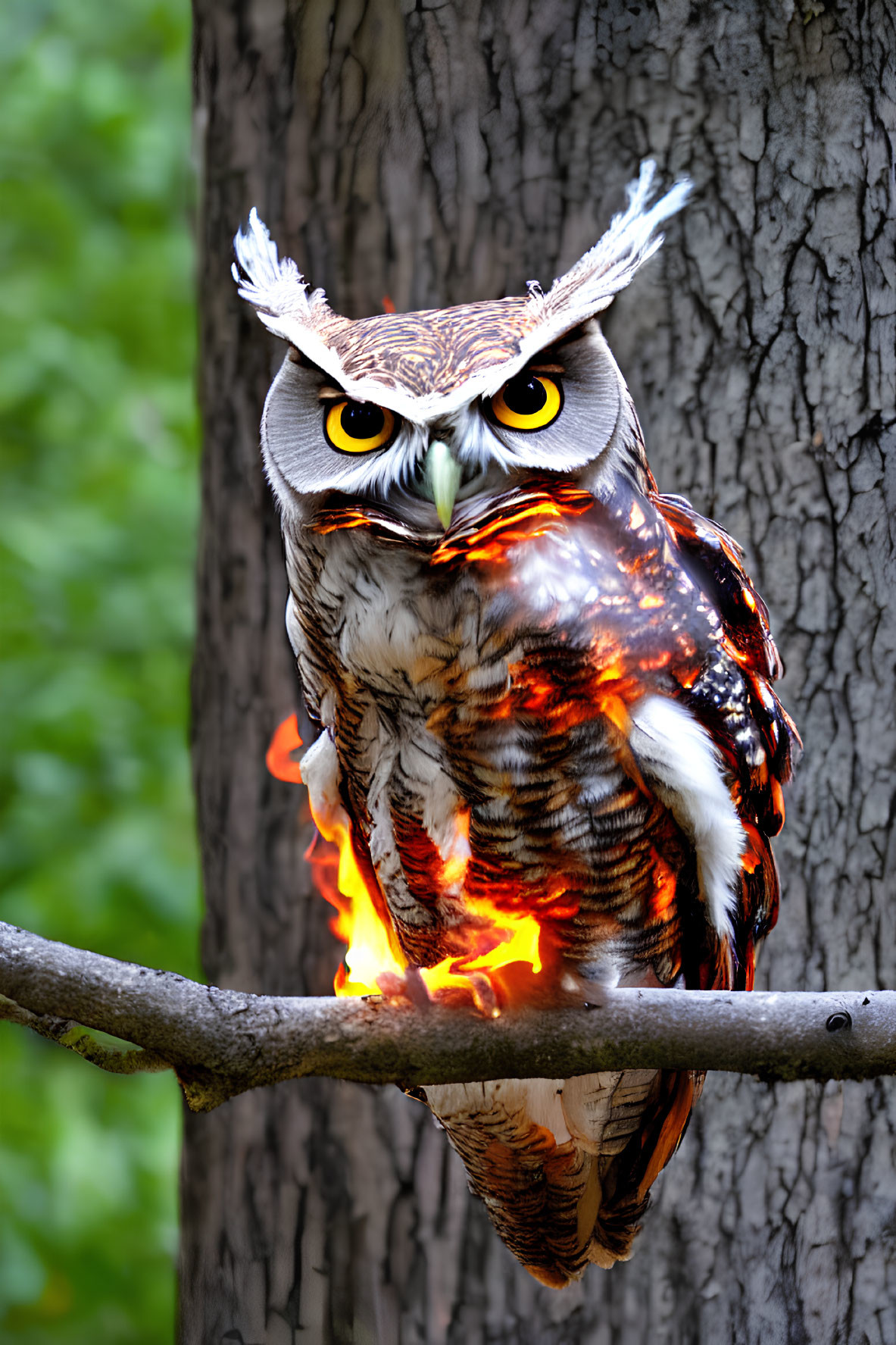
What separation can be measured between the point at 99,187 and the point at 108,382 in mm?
611

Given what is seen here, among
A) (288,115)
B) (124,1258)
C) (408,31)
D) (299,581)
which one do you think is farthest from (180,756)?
(299,581)

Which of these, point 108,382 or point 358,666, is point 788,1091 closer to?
point 358,666

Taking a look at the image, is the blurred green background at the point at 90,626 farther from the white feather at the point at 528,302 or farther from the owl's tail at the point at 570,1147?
the white feather at the point at 528,302

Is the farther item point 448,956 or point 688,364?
point 688,364

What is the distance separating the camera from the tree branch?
0.92 meters

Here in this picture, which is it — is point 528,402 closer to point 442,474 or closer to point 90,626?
point 442,474

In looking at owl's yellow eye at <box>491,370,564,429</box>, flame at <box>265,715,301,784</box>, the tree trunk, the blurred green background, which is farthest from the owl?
the blurred green background

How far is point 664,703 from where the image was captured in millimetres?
1073

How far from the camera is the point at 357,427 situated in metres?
0.91

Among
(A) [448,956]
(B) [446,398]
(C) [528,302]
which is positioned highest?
(C) [528,302]

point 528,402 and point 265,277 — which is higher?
point 265,277

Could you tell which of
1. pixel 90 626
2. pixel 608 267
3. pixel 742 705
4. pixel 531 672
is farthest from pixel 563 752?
pixel 90 626

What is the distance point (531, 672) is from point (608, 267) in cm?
36

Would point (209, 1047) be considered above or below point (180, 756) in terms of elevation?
below
